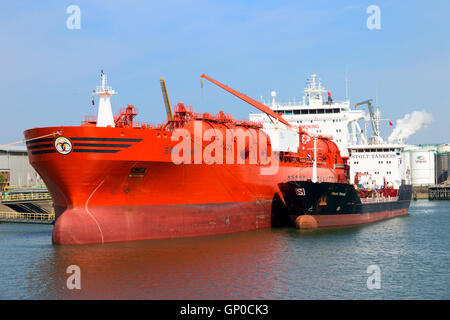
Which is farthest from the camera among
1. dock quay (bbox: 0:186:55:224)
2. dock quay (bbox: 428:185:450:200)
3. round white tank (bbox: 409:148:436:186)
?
round white tank (bbox: 409:148:436:186)

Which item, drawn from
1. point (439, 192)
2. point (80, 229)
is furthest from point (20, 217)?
point (439, 192)

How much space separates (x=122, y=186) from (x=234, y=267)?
6445 millimetres

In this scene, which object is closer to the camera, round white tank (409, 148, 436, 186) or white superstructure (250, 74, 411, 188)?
white superstructure (250, 74, 411, 188)

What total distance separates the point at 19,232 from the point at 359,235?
18.5 m

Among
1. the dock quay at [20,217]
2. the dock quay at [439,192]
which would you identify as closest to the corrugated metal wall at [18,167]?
the dock quay at [20,217]

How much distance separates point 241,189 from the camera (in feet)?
80.9

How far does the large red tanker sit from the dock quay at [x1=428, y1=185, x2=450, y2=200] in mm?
52962

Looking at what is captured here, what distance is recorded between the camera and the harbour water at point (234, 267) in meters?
13.9

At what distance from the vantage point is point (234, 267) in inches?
659

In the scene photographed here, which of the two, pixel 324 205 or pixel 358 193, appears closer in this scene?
pixel 324 205

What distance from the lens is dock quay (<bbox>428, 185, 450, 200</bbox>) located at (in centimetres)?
6956
